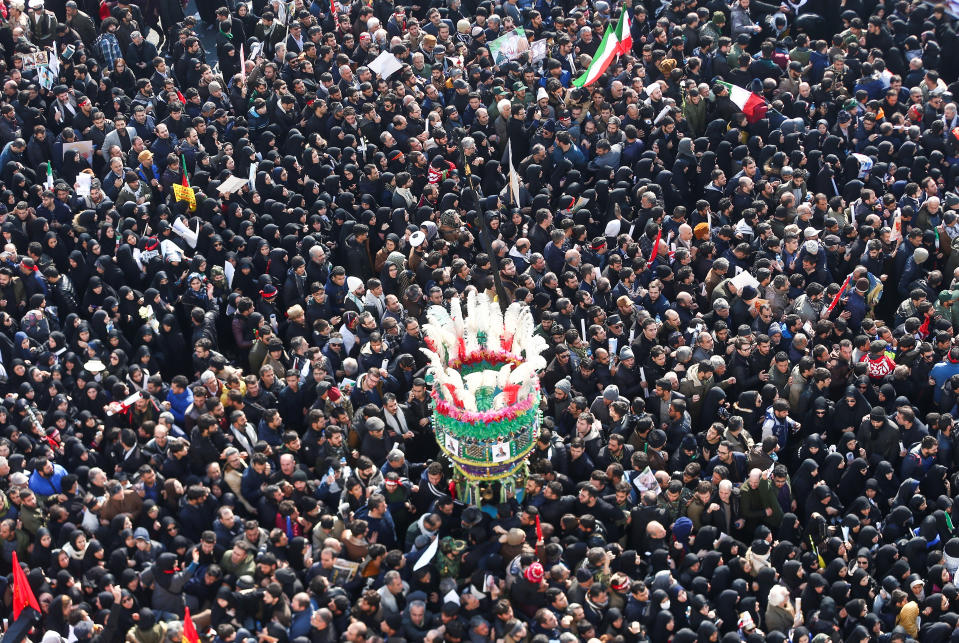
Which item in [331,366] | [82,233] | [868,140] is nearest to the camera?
[331,366]

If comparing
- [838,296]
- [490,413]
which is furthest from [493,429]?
[838,296]

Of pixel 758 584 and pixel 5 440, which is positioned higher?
pixel 5 440

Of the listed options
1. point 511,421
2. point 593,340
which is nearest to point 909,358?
point 593,340

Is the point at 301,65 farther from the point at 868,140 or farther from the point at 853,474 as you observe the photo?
the point at 853,474

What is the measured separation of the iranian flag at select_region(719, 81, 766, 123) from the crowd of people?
0.31ft

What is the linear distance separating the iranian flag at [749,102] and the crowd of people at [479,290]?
9 cm

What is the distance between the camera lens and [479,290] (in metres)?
20.4

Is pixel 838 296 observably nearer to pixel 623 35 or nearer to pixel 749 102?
pixel 749 102

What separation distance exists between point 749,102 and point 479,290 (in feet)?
16.3

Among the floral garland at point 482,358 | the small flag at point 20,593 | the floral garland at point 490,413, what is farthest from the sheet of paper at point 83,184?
the floral garland at point 490,413

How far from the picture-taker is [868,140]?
2267cm

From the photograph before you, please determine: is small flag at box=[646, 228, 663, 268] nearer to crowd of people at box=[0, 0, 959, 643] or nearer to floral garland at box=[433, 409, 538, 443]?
crowd of people at box=[0, 0, 959, 643]

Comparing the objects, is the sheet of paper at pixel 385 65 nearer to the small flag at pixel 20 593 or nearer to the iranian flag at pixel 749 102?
the iranian flag at pixel 749 102

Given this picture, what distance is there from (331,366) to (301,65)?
6.63 m
